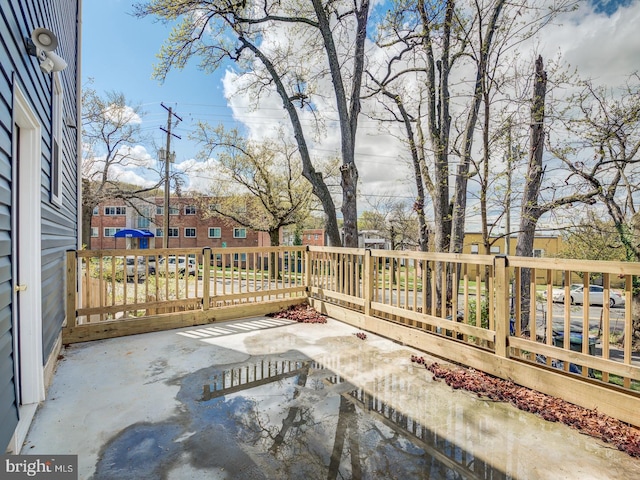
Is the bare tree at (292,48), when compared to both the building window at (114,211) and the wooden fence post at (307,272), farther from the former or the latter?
the building window at (114,211)

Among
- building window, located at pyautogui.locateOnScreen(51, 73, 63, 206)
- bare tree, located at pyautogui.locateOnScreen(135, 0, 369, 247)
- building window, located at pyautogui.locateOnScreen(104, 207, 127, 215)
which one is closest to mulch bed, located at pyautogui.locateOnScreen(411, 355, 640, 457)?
bare tree, located at pyautogui.locateOnScreen(135, 0, 369, 247)

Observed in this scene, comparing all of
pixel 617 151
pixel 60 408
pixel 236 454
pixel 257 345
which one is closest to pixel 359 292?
pixel 257 345

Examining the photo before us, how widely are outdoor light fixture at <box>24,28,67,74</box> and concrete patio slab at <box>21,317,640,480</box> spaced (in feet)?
8.63

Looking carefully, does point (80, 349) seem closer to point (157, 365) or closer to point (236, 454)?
point (157, 365)

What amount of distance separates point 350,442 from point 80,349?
3407mm

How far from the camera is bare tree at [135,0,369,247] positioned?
20.9 ft

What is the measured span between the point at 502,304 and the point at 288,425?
2.16 metres

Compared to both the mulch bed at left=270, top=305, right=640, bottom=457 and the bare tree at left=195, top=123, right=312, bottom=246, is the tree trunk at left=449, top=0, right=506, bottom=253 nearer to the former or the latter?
the mulch bed at left=270, top=305, right=640, bottom=457

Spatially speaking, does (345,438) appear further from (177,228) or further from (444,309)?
(177,228)

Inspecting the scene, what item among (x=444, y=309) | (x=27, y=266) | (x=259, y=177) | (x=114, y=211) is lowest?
(x=444, y=309)

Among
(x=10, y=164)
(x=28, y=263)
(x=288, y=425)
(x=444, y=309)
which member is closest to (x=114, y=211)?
A: (x=28, y=263)

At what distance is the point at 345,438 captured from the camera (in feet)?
6.91

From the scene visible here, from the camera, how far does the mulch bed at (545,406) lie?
6.97 ft

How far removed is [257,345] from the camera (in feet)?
13.0
